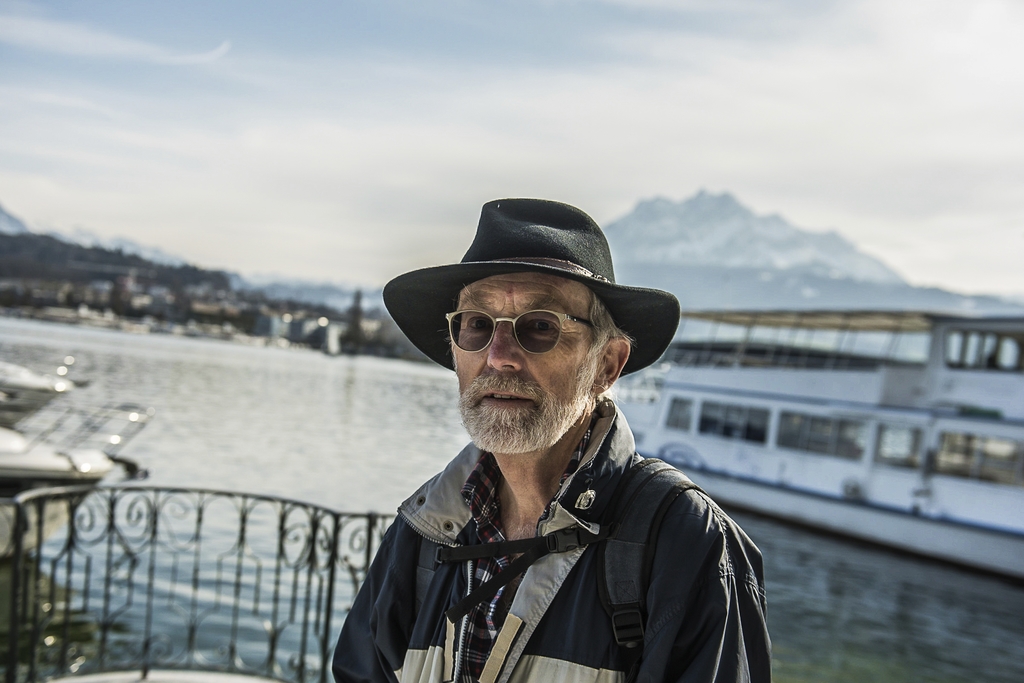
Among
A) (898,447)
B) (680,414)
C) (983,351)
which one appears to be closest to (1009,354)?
(983,351)

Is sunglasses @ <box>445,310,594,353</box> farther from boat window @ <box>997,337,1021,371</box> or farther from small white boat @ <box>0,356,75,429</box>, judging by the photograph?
boat window @ <box>997,337,1021,371</box>

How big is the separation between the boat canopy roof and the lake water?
5.62 m

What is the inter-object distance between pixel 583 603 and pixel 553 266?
0.79 meters

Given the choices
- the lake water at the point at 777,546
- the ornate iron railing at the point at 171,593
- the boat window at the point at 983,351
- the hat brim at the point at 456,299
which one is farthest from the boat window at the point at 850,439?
the hat brim at the point at 456,299

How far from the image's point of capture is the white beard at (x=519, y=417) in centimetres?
208

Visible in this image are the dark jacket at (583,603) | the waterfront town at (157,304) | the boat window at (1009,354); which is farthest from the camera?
the waterfront town at (157,304)

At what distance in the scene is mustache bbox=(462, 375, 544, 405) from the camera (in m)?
2.10

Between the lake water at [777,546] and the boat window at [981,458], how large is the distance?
2100mm

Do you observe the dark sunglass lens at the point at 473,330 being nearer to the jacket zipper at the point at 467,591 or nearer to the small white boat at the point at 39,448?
the jacket zipper at the point at 467,591

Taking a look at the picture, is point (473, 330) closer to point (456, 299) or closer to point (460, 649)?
point (456, 299)

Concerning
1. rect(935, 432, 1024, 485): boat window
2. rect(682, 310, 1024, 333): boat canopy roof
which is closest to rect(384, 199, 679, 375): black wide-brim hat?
rect(935, 432, 1024, 485): boat window

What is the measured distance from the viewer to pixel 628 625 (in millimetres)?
1730

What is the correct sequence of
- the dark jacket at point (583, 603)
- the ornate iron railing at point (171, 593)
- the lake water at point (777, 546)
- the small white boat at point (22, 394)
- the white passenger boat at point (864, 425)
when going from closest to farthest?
the dark jacket at point (583, 603)
the ornate iron railing at point (171, 593)
the lake water at point (777, 546)
the small white boat at point (22, 394)
the white passenger boat at point (864, 425)

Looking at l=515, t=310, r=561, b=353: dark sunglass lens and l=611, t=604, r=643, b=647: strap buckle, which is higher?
l=515, t=310, r=561, b=353: dark sunglass lens
